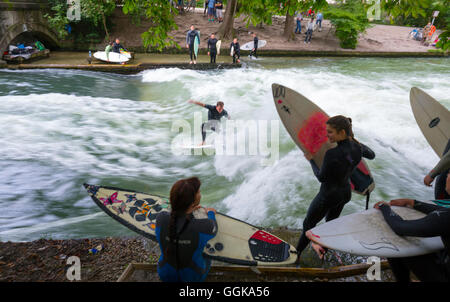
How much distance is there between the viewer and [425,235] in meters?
2.01

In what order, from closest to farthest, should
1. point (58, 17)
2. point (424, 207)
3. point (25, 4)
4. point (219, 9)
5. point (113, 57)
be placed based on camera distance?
point (424, 207) → point (113, 57) → point (25, 4) → point (58, 17) → point (219, 9)

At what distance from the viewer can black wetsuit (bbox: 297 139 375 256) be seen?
2.54 meters

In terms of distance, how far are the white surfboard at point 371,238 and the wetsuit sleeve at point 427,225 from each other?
135 mm

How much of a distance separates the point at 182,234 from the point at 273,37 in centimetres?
2152

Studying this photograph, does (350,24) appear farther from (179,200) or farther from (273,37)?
(179,200)

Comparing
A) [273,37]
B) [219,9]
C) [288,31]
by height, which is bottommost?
[273,37]

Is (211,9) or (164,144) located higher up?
(211,9)

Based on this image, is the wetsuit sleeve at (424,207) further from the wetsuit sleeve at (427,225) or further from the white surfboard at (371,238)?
the wetsuit sleeve at (427,225)

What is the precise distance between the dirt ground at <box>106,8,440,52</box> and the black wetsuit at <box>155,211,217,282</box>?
693 inches

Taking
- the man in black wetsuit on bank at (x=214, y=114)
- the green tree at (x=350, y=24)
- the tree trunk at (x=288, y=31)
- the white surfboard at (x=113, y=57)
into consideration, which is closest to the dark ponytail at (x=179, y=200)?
the man in black wetsuit on bank at (x=214, y=114)

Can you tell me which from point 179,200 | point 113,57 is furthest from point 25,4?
point 179,200

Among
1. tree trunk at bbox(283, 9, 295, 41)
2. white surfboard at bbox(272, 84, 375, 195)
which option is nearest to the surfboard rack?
white surfboard at bbox(272, 84, 375, 195)

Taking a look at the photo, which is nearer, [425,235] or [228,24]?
[425,235]

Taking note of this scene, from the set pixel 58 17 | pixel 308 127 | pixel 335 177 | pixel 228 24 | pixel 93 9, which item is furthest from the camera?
pixel 228 24
